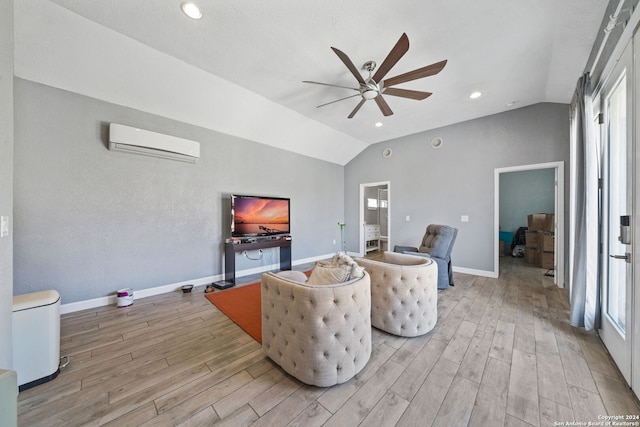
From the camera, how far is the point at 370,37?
7.64 feet

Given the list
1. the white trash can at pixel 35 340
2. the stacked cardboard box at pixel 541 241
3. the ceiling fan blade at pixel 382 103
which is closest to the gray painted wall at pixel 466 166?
the stacked cardboard box at pixel 541 241

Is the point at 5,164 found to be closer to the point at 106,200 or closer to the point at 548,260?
the point at 106,200

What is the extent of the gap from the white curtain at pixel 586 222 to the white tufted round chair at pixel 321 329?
2.38 meters

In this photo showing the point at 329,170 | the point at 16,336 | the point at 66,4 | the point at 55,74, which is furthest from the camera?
the point at 329,170

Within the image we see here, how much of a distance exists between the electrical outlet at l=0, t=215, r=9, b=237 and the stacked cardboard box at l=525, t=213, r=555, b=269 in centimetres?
738

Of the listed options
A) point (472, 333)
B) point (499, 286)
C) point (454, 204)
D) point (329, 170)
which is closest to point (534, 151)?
point (454, 204)

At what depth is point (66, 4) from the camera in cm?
202

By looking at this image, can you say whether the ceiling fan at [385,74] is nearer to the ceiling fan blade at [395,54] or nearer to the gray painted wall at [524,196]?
the ceiling fan blade at [395,54]

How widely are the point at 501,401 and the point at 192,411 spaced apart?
2009 millimetres

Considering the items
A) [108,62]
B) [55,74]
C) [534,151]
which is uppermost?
[108,62]

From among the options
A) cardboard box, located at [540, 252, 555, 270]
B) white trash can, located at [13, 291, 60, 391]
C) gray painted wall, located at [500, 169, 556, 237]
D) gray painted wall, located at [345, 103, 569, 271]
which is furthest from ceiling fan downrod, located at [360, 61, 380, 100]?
gray painted wall, located at [500, 169, 556, 237]

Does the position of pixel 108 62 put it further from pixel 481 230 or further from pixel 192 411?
pixel 481 230

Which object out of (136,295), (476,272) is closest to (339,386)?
(136,295)

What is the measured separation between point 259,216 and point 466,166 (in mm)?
4271
